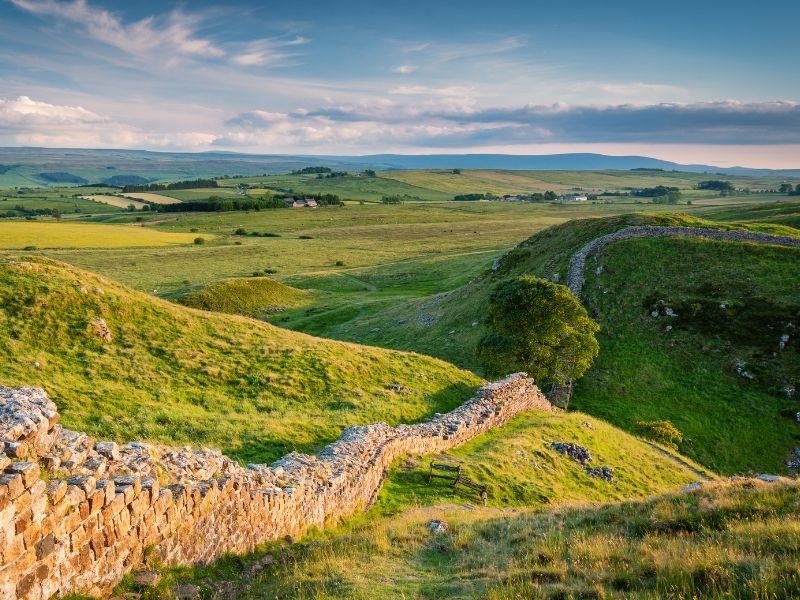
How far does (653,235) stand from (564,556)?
5252cm

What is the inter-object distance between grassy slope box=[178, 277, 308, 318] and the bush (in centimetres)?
4479

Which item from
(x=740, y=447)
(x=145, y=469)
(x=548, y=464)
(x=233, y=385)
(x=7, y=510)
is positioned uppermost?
(x=7, y=510)

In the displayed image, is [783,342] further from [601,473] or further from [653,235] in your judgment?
[601,473]

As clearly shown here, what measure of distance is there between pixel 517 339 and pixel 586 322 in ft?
17.8

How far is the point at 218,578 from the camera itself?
11.8 meters

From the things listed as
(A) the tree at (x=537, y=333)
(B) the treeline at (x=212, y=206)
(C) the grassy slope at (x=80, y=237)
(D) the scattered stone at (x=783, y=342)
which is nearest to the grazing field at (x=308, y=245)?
(C) the grassy slope at (x=80, y=237)

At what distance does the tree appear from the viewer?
37.4 metres

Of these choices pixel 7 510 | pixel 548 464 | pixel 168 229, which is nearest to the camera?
pixel 7 510

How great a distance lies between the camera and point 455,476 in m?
21.4

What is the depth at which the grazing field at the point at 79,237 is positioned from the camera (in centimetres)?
11038

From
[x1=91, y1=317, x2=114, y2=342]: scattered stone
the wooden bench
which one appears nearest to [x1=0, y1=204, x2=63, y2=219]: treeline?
[x1=91, y1=317, x2=114, y2=342]: scattered stone

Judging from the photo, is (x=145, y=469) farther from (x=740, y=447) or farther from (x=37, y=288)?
(x=740, y=447)

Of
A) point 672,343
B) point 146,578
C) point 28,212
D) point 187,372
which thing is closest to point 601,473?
point 187,372

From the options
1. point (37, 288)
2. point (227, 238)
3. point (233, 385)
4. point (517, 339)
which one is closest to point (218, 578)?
point (233, 385)
